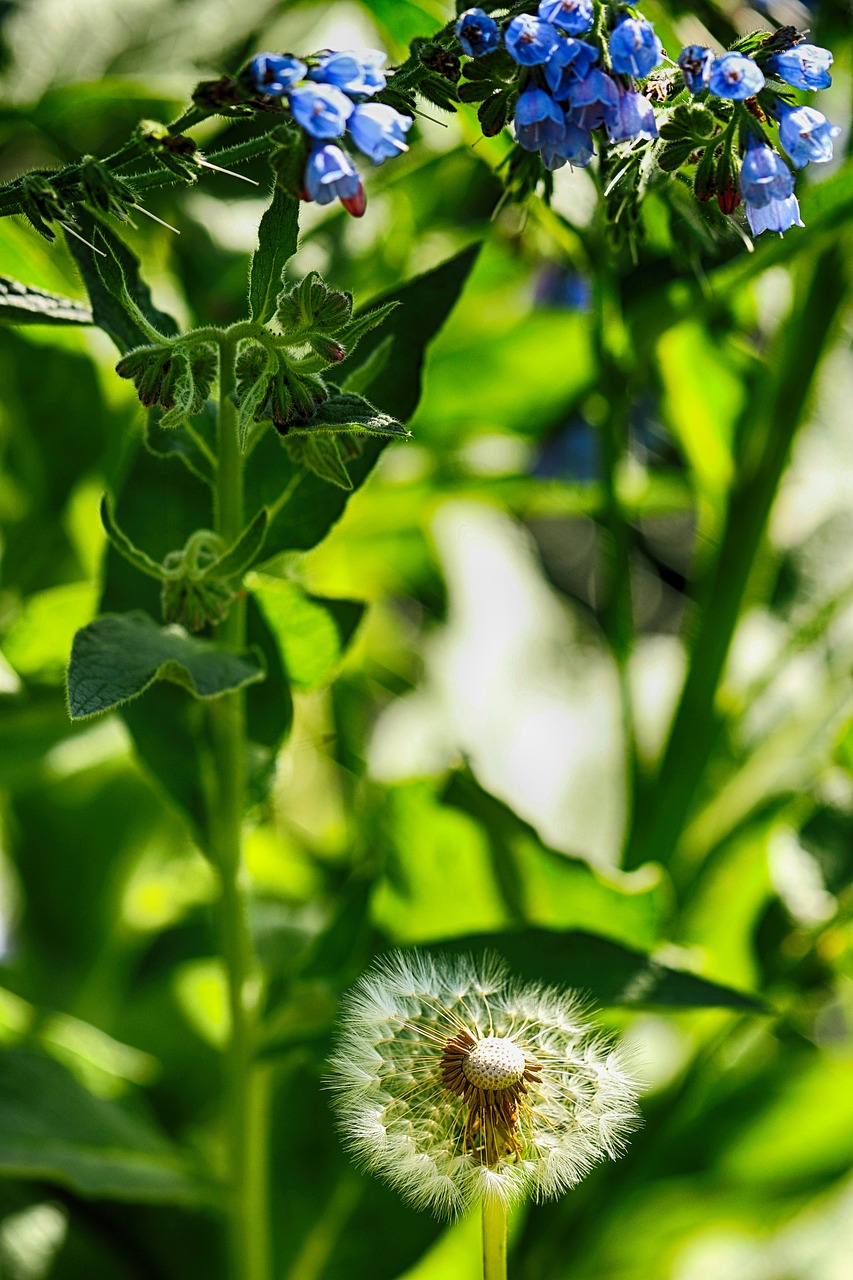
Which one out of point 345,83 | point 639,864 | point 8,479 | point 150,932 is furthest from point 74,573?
point 345,83

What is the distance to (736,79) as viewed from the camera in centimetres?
27

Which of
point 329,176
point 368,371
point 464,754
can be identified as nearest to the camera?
point 329,176

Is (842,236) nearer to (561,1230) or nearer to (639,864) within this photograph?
(639,864)

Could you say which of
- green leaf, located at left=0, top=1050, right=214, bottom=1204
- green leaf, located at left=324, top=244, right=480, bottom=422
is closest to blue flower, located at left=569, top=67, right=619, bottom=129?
green leaf, located at left=324, top=244, right=480, bottom=422

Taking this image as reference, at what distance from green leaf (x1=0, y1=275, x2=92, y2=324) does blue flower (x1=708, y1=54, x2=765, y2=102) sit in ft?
0.55

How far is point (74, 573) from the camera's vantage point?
0.62 metres

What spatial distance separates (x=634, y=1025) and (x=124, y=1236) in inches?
9.5

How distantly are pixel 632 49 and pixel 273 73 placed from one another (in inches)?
2.9

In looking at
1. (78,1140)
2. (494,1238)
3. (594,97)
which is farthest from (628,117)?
(78,1140)

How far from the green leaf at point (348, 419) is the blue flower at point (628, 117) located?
75 millimetres

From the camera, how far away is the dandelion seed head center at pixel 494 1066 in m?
0.27

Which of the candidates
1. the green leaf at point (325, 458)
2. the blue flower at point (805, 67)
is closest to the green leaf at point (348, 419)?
the green leaf at point (325, 458)

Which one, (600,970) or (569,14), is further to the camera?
(600,970)

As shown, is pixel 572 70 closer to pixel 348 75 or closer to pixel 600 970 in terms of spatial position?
pixel 348 75
